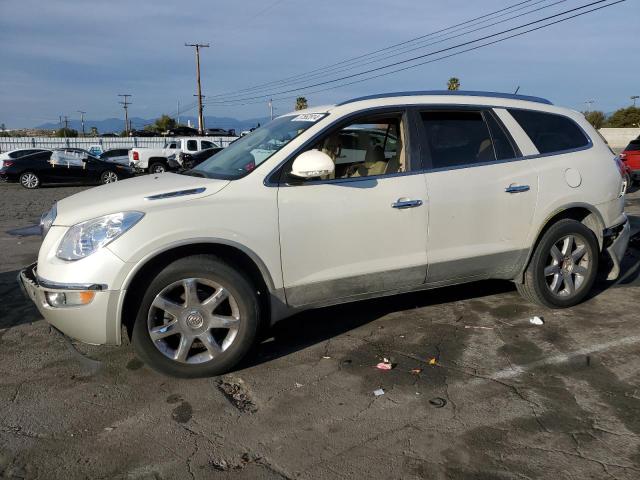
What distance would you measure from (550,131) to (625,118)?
229 feet

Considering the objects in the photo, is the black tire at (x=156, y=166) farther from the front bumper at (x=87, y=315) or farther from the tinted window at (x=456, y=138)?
the front bumper at (x=87, y=315)

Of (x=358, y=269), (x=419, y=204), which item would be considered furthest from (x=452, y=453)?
(x=419, y=204)

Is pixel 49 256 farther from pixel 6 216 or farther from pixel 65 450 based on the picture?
pixel 6 216

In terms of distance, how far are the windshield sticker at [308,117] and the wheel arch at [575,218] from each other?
2093 mm

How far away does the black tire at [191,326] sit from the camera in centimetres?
353

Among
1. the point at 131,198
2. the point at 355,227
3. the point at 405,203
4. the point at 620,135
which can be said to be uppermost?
the point at 620,135

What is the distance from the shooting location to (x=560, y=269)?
193 inches

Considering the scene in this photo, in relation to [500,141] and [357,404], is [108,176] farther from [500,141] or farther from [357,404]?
[357,404]

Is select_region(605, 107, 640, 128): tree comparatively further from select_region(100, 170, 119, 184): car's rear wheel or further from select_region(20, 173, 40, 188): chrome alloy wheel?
select_region(20, 173, 40, 188): chrome alloy wheel

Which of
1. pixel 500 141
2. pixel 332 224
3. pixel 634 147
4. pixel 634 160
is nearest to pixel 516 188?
pixel 500 141

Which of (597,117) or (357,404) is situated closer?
(357,404)

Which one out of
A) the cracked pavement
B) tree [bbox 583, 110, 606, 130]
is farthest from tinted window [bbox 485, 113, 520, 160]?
tree [bbox 583, 110, 606, 130]

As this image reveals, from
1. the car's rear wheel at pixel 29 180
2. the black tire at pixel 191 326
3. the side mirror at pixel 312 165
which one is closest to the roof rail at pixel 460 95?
the side mirror at pixel 312 165

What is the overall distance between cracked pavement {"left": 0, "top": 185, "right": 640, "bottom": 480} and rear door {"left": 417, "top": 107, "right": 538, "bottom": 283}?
586 millimetres
